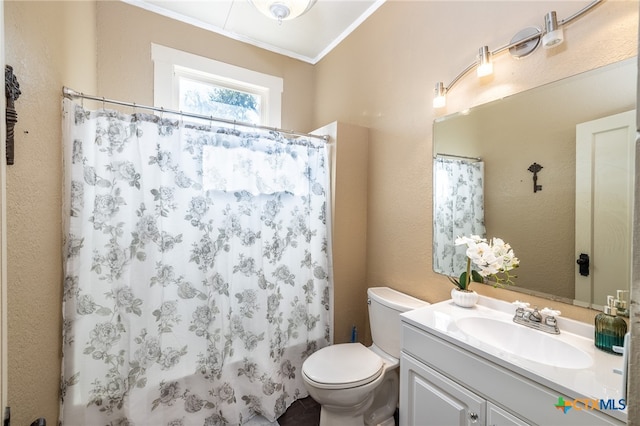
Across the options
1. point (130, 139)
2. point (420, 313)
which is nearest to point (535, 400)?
point (420, 313)

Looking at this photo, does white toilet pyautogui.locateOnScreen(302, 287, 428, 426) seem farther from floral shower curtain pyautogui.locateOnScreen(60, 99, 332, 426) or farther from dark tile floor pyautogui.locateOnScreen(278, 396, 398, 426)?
floral shower curtain pyautogui.locateOnScreen(60, 99, 332, 426)

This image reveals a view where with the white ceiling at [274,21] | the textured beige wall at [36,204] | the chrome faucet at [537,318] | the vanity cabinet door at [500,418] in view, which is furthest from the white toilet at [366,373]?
the white ceiling at [274,21]

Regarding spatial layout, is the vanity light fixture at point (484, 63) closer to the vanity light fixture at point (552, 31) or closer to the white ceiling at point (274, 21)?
the vanity light fixture at point (552, 31)

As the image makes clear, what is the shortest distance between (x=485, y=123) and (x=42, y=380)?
2307 mm

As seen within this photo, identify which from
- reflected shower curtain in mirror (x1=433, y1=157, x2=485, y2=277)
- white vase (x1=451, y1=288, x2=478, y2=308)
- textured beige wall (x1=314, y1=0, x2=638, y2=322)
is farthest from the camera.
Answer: reflected shower curtain in mirror (x1=433, y1=157, x2=485, y2=277)

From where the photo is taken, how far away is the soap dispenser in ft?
3.05

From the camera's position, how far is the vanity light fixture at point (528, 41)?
3.66 feet

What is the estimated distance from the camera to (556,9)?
1154mm

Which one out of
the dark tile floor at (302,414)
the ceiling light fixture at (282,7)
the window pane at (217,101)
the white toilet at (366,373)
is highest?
the ceiling light fixture at (282,7)

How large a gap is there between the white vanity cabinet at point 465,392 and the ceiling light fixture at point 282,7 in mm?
1876

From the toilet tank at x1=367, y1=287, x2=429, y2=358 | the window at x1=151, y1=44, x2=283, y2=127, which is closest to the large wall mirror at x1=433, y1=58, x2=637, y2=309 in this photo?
the toilet tank at x1=367, y1=287, x2=429, y2=358

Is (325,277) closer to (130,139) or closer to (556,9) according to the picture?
(130,139)

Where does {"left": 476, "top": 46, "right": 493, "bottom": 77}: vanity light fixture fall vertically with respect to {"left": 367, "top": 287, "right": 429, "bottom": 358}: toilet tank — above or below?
above

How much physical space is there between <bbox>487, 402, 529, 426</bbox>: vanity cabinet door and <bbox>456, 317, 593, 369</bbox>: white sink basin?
200 millimetres
